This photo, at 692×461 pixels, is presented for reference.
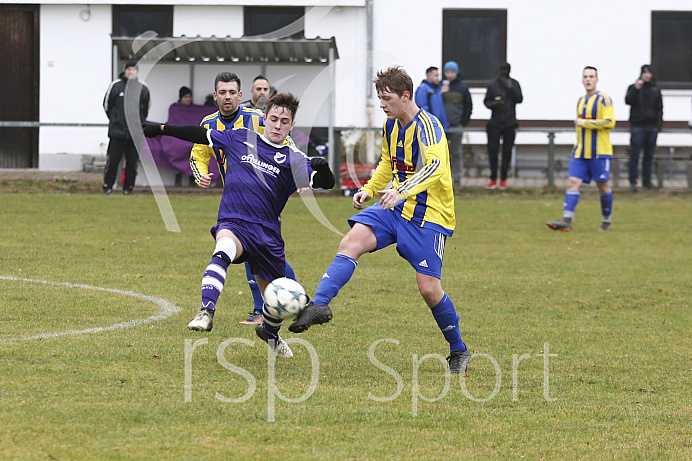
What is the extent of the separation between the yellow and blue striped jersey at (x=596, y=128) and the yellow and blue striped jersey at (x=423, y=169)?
851 centimetres

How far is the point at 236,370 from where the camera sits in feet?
20.2

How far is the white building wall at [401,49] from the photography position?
23469 mm

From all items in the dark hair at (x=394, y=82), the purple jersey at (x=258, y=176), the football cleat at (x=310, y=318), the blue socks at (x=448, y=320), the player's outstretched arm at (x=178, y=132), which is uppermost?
the dark hair at (x=394, y=82)

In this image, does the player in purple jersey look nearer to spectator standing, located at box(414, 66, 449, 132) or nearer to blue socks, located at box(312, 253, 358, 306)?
blue socks, located at box(312, 253, 358, 306)

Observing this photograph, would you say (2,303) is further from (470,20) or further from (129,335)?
(470,20)

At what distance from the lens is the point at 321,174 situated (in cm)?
668

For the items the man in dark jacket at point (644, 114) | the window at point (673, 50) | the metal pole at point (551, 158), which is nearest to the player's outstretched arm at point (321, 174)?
the metal pole at point (551, 158)

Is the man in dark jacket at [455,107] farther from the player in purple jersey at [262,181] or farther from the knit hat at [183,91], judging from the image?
the player in purple jersey at [262,181]

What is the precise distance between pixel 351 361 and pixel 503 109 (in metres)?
13.7

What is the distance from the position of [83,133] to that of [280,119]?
16962 mm

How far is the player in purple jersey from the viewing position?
6688 millimetres

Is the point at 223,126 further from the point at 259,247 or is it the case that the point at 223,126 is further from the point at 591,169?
the point at 591,169

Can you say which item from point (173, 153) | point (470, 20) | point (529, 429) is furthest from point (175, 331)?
point (470, 20)

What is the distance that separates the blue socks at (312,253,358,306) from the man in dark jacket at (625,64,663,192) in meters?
15.1
